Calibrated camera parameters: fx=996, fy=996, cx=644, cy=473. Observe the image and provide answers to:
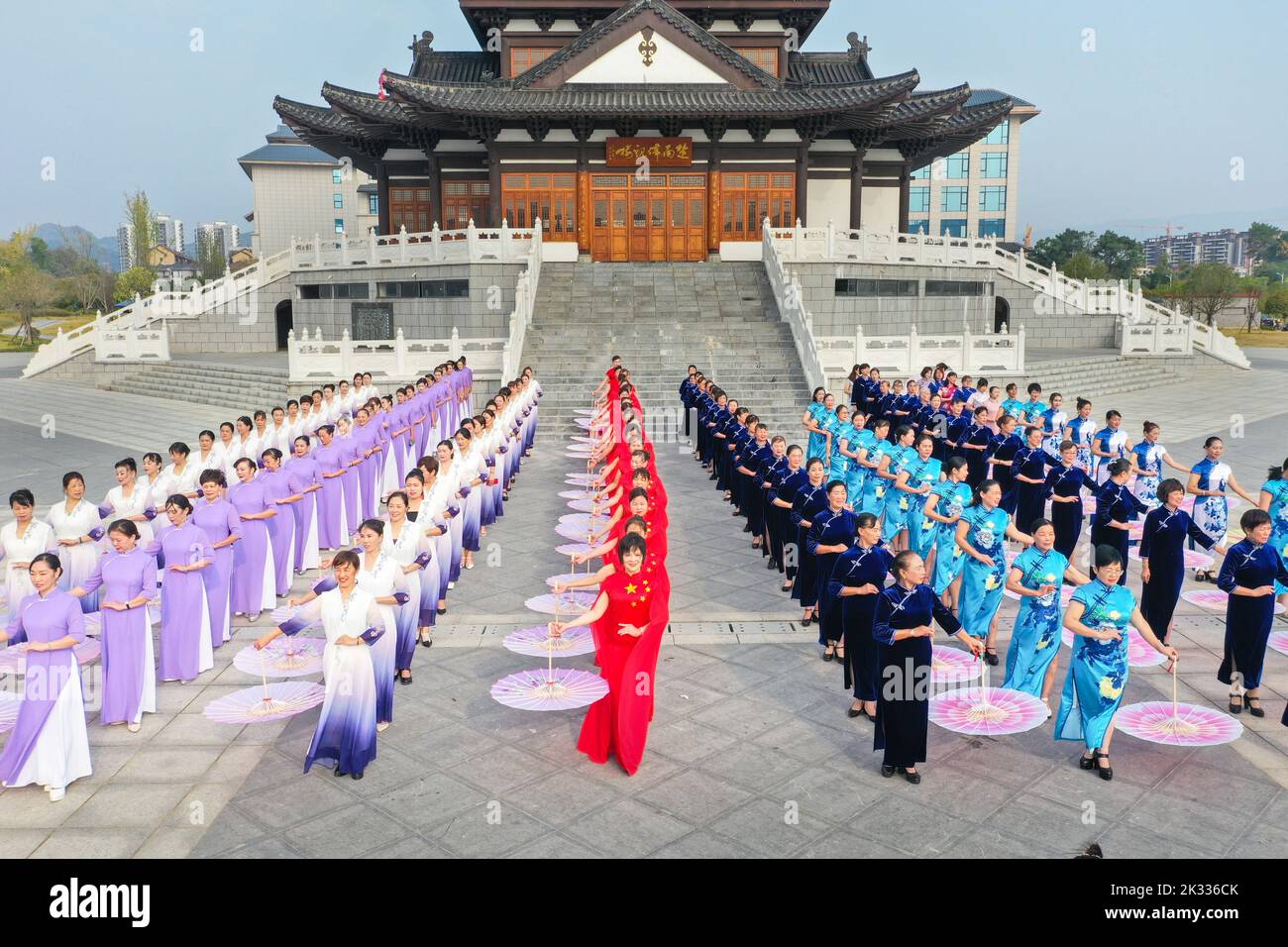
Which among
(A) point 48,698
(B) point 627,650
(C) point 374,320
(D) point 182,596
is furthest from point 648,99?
(A) point 48,698

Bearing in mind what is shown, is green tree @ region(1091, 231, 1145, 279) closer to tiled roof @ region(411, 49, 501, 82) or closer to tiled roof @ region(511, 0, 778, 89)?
tiled roof @ region(511, 0, 778, 89)

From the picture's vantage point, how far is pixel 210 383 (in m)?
26.5

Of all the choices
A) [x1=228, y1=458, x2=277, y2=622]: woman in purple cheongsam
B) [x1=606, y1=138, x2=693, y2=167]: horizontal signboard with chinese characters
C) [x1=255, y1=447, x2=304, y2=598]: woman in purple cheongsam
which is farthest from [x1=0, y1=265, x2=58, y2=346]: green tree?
[x1=228, y1=458, x2=277, y2=622]: woman in purple cheongsam

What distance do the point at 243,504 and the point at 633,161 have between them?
76.4 feet

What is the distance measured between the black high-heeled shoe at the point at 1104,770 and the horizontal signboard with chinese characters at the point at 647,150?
26.7 m

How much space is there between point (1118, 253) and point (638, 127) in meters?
53.7

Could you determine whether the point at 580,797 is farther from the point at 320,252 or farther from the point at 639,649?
the point at 320,252

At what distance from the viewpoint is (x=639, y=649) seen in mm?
6613

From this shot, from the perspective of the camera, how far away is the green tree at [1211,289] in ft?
154

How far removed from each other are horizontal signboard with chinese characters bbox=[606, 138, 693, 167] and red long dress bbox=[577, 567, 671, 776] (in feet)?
84.6

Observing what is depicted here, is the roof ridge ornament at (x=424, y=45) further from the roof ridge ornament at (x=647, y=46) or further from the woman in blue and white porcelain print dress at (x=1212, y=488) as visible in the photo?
the woman in blue and white porcelain print dress at (x=1212, y=488)

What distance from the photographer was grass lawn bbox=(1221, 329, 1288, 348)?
46047 millimetres

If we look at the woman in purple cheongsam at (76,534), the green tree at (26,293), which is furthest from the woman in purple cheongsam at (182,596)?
the green tree at (26,293)

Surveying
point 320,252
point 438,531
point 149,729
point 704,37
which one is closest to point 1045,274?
point 704,37
